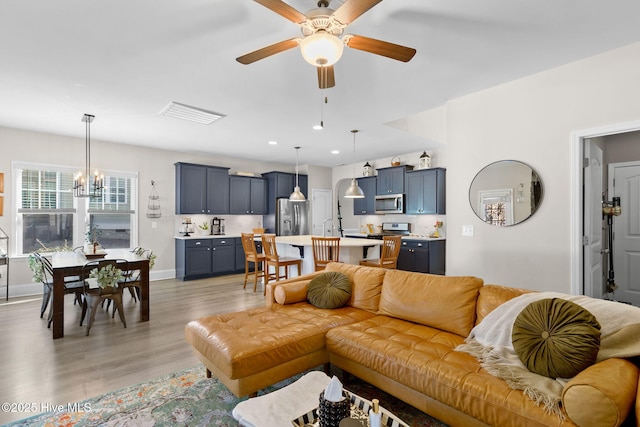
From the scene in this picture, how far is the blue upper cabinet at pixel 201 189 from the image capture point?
6656 mm

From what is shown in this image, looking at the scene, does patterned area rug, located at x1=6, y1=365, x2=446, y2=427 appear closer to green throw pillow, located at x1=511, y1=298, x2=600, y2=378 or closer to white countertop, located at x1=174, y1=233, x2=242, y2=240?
green throw pillow, located at x1=511, y1=298, x2=600, y2=378

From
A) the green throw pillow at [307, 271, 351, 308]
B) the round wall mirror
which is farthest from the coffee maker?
the round wall mirror

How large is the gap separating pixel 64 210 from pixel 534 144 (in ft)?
22.8

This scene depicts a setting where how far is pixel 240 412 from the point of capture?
4.77 ft

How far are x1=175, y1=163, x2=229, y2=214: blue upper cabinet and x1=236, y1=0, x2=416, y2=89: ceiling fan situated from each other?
5120 mm

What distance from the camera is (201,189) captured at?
6.91m

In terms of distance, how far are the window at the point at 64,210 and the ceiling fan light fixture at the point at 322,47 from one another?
551 centimetres

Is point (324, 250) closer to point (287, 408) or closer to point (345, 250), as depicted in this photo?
point (345, 250)

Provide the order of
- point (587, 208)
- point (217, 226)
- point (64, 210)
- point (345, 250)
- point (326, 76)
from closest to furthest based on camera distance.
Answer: point (326, 76) < point (587, 208) < point (345, 250) < point (64, 210) < point (217, 226)

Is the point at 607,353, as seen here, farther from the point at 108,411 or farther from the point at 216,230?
the point at 216,230

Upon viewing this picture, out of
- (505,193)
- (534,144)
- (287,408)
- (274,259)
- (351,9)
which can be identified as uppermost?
(351,9)

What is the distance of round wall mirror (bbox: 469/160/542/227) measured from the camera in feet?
10.7

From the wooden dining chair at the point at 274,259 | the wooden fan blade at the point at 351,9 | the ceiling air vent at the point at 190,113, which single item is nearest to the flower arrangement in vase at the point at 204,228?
the wooden dining chair at the point at 274,259

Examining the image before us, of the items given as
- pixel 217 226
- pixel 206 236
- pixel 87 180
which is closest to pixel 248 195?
pixel 217 226
